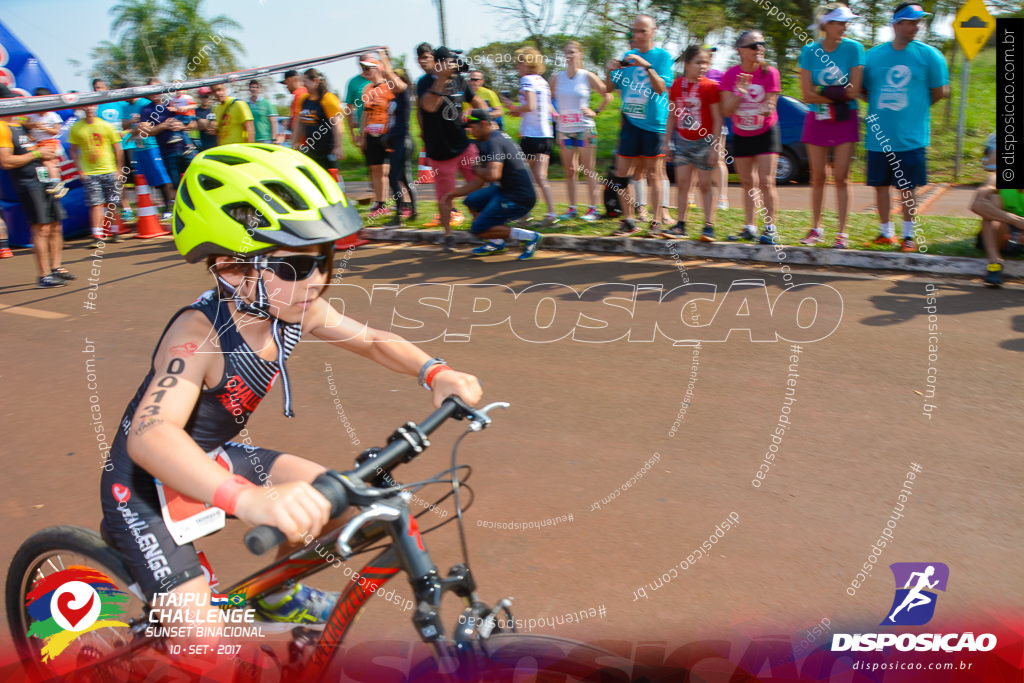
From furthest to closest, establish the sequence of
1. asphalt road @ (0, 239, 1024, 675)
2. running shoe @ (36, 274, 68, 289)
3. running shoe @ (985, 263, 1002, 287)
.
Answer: running shoe @ (36, 274, 68, 289) → running shoe @ (985, 263, 1002, 287) → asphalt road @ (0, 239, 1024, 675)

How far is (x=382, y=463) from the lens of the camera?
192 centimetres

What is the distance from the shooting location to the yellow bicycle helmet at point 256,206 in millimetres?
2150

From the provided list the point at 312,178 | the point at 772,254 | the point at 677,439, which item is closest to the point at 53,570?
the point at 312,178

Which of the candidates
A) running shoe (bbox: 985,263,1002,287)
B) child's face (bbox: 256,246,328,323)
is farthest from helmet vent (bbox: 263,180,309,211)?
running shoe (bbox: 985,263,1002,287)

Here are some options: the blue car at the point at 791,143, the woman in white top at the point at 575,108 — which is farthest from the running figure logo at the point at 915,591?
the blue car at the point at 791,143

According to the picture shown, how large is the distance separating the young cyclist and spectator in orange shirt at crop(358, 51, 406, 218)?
8.00m

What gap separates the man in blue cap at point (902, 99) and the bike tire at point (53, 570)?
24.5ft

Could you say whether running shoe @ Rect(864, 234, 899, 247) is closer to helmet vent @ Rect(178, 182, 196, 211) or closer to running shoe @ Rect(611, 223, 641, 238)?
running shoe @ Rect(611, 223, 641, 238)

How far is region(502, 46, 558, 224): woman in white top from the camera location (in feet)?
30.9

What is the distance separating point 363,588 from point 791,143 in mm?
12223

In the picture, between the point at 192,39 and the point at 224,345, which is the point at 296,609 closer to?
the point at 224,345

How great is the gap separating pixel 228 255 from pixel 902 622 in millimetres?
2807

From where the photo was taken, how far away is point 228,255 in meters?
2.25

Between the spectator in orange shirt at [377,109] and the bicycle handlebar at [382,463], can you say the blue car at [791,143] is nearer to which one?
the spectator in orange shirt at [377,109]
